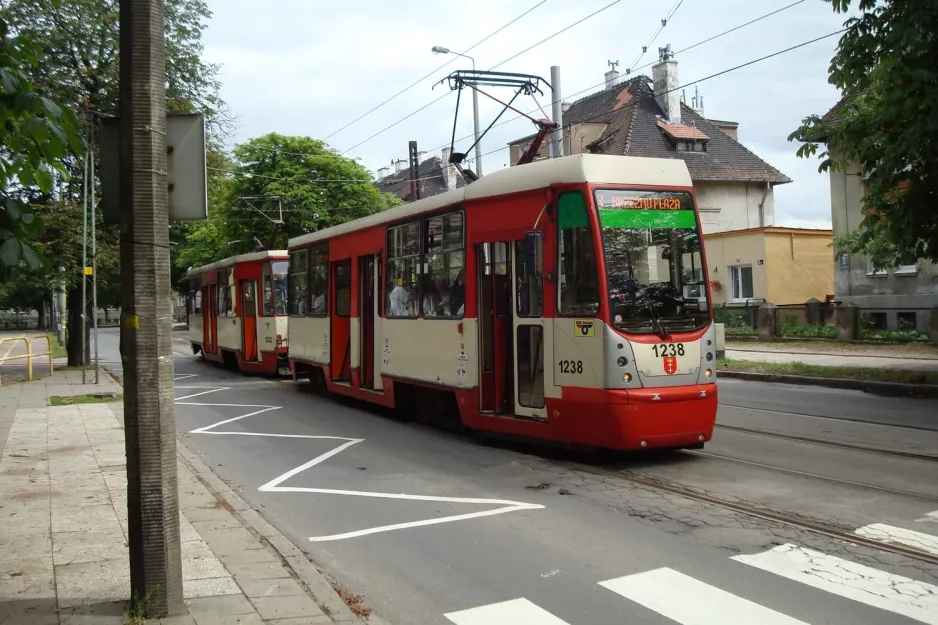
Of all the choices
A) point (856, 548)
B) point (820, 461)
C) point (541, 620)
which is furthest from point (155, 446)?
point (820, 461)

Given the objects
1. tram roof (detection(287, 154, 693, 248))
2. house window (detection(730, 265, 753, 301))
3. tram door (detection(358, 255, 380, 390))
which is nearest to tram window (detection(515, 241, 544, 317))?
tram roof (detection(287, 154, 693, 248))

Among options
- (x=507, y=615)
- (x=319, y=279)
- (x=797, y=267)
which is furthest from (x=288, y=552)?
(x=797, y=267)

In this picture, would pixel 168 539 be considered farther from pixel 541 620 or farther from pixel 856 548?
pixel 856 548

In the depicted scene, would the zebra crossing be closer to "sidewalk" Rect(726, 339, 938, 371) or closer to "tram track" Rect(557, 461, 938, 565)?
"tram track" Rect(557, 461, 938, 565)

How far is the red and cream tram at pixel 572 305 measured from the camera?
8.13 meters

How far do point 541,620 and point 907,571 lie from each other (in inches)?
95.8

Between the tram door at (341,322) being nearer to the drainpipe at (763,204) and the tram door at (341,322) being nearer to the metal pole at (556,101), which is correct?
the metal pole at (556,101)

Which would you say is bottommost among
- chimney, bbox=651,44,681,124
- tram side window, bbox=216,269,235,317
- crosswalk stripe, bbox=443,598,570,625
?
crosswalk stripe, bbox=443,598,570,625

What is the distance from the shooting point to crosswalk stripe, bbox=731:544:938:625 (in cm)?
462

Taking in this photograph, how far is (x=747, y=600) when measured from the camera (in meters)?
4.78

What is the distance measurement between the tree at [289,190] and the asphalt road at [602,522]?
86.8ft

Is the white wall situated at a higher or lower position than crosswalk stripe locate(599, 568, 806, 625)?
higher

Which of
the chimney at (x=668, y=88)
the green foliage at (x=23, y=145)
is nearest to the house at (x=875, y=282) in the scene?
the chimney at (x=668, y=88)

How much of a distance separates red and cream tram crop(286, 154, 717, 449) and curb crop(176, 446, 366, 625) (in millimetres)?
3147
